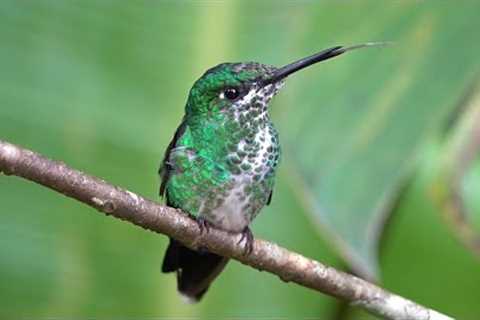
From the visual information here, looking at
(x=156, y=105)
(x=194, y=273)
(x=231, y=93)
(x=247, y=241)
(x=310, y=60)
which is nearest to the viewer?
(x=310, y=60)

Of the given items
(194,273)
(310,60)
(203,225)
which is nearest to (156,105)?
(194,273)

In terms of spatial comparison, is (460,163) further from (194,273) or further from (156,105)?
(156,105)

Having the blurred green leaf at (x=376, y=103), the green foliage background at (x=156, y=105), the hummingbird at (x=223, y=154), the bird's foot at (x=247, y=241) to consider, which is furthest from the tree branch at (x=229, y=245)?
the green foliage background at (x=156, y=105)

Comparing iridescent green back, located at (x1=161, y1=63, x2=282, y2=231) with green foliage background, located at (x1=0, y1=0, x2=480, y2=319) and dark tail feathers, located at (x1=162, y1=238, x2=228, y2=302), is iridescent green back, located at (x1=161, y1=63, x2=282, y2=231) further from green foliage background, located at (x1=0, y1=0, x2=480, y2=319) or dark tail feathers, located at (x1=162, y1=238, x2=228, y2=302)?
green foliage background, located at (x1=0, y1=0, x2=480, y2=319)

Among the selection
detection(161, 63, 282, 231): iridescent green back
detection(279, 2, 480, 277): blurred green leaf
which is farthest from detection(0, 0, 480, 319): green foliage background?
detection(161, 63, 282, 231): iridescent green back

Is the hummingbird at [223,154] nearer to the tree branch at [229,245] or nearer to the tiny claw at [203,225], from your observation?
the tiny claw at [203,225]

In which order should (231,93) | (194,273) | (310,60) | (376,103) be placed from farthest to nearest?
(376,103) → (194,273) → (231,93) → (310,60)
